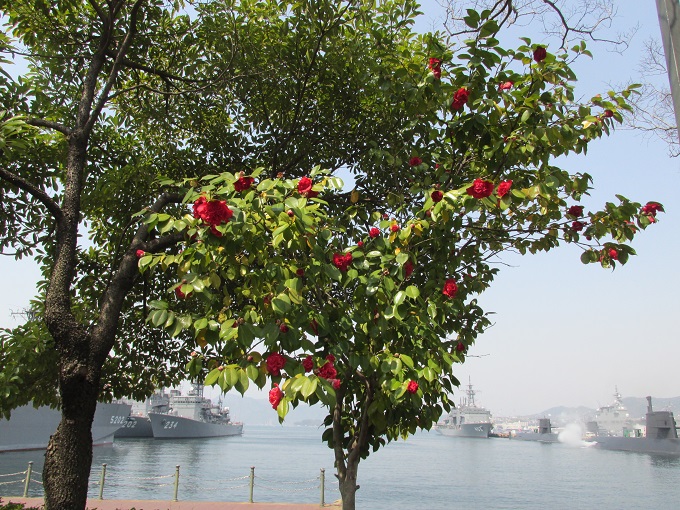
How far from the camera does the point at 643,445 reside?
227 ft

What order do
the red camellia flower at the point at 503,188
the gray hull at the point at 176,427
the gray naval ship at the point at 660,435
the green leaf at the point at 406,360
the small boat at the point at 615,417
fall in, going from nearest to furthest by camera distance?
the green leaf at the point at 406,360 → the red camellia flower at the point at 503,188 → the gray naval ship at the point at 660,435 → the gray hull at the point at 176,427 → the small boat at the point at 615,417

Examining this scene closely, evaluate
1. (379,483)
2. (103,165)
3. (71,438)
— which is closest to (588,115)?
(71,438)

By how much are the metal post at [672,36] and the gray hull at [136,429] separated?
287 feet

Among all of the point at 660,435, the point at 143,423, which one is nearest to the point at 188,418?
the point at 143,423

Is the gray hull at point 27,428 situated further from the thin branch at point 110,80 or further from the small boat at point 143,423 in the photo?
the thin branch at point 110,80

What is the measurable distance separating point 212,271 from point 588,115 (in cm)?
344

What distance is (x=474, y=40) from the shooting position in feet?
14.1

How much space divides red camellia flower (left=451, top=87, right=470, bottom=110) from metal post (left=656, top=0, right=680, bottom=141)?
7.24 ft

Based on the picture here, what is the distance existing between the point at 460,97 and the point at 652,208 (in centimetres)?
190

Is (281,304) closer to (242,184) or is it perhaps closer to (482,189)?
(242,184)

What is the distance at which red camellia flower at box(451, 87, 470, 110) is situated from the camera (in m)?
4.32

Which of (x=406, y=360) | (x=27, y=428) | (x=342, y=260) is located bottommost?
(x=27, y=428)

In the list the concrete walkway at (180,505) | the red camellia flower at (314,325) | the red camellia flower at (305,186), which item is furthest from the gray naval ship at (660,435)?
the red camellia flower at (305,186)

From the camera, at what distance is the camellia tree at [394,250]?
329cm
